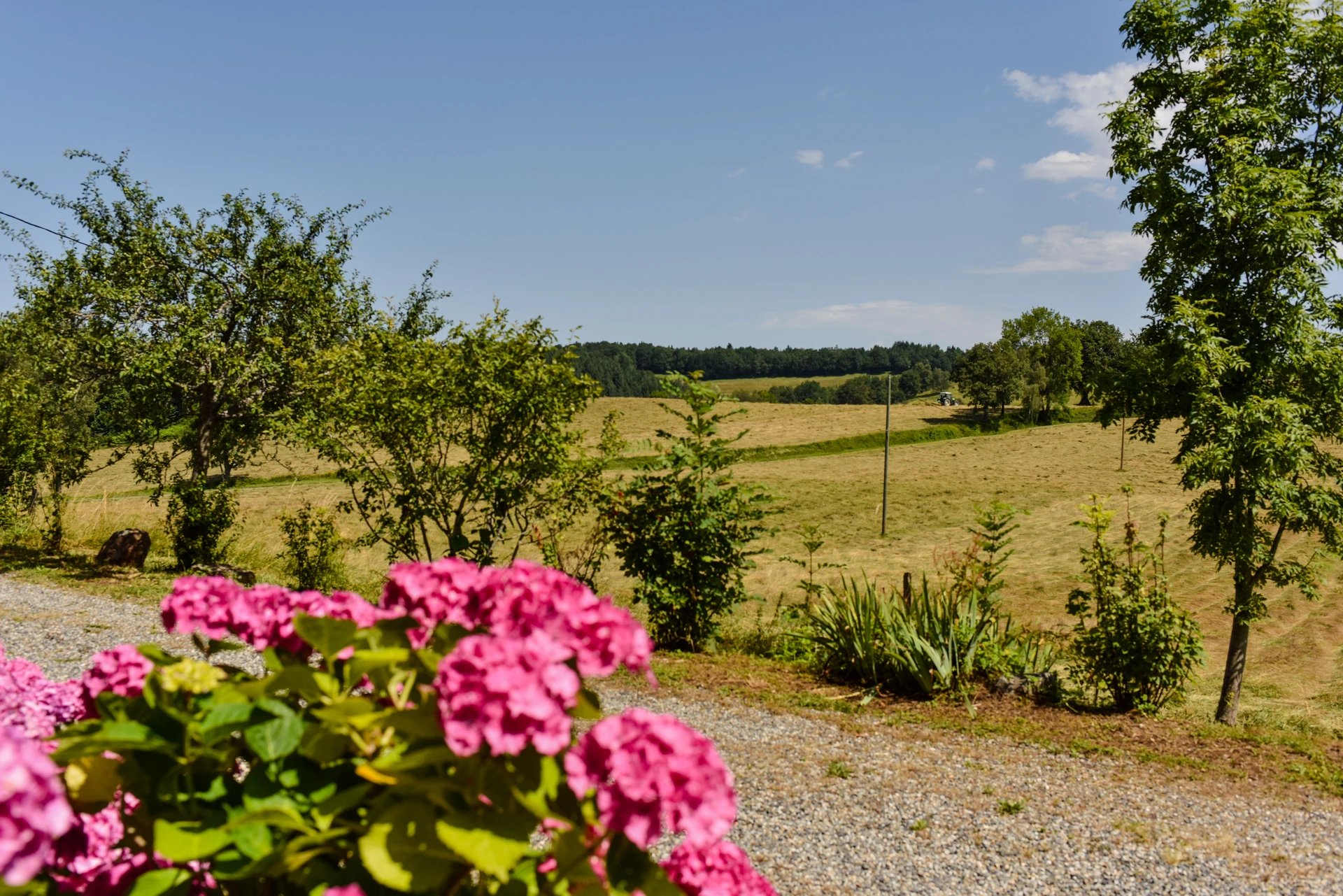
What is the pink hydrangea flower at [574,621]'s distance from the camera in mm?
→ 1121

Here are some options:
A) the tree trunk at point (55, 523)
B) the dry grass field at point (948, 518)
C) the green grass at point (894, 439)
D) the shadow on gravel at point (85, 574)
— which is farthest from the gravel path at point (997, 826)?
the green grass at point (894, 439)

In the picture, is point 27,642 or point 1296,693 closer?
point 27,642

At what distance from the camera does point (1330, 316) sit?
751 cm

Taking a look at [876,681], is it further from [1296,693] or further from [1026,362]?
[1026,362]

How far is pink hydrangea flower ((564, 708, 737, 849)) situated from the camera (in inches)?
38.0

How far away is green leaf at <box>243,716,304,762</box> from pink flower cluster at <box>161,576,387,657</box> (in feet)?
0.73

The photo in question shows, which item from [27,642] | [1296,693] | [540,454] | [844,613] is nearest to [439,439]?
[540,454]

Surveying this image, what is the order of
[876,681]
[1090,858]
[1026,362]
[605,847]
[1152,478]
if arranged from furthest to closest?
[1026,362], [1152,478], [876,681], [1090,858], [605,847]

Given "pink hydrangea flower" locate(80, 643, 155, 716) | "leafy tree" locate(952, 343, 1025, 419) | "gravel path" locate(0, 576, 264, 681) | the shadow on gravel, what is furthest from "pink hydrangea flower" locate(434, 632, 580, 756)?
"leafy tree" locate(952, 343, 1025, 419)

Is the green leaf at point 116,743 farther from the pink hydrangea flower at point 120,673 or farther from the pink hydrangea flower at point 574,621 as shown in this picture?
the pink hydrangea flower at point 574,621

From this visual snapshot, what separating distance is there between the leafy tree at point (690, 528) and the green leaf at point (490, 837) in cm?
735

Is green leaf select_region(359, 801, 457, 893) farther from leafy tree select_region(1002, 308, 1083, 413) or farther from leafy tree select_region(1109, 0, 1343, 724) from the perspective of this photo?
leafy tree select_region(1002, 308, 1083, 413)

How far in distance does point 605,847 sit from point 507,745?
1.47 feet

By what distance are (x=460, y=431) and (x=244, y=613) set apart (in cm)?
880
